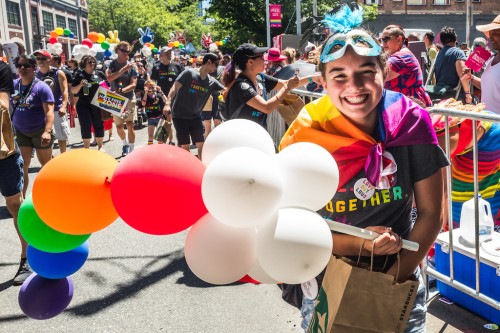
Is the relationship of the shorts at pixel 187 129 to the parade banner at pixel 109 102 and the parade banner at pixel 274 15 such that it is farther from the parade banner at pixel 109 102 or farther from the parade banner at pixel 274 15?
the parade banner at pixel 274 15

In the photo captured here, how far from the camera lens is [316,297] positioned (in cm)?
216

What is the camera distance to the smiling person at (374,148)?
1.95 m

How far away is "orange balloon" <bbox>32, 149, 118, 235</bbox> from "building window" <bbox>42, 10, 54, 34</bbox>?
2374 inches

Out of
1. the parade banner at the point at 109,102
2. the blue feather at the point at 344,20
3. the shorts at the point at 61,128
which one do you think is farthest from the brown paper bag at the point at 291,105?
the shorts at the point at 61,128

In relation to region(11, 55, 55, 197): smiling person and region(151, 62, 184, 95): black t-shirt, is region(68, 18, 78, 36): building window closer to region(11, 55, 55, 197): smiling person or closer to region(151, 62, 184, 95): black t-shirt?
region(151, 62, 184, 95): black t-shirt

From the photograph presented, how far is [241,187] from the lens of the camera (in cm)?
154

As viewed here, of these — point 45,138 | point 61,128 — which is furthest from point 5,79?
point 61,128

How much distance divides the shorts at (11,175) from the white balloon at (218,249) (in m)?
3.51

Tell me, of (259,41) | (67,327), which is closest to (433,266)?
(67,327)

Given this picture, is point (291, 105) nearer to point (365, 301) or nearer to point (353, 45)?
point (353, 45)

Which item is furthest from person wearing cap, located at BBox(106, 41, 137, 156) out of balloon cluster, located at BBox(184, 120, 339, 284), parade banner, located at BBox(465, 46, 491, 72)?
balloon cluster, located at BBox(184, 120, 339, 284)

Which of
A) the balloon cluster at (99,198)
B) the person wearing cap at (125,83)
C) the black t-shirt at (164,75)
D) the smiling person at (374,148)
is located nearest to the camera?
the balloon cluster at (99,198)

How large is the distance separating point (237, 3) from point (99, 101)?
127 ft

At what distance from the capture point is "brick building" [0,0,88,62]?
4719cm
